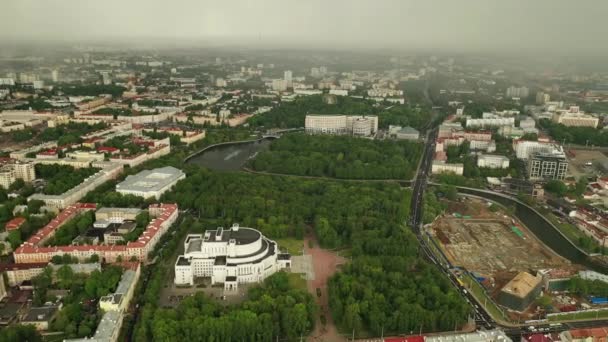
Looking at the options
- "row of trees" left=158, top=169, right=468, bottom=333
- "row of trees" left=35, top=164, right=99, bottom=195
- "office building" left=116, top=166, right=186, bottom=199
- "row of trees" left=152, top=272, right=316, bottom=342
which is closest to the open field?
"row of trees" left=158, top=169, right=468, bottom=333

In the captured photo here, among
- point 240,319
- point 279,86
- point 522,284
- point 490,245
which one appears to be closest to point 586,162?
point 490,245

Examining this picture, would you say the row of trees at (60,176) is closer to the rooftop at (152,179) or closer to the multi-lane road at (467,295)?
the rooftop at (152,179)

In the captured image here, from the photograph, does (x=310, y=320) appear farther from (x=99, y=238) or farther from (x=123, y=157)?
(x=123, y=157)

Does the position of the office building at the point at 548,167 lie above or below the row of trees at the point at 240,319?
above

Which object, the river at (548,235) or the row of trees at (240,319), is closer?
the row of trees at (240,319)

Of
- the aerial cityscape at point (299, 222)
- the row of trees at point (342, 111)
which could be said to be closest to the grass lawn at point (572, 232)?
the aerial cityscape at point (299, 222)

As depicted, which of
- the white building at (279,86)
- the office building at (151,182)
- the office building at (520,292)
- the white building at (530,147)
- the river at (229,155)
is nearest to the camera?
the office building at (520,292)

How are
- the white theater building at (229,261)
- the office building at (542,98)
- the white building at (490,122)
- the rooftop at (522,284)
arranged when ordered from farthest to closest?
the office building at (542,98), the white building at (490,122), the white theater building at (229,261), the rooftop at (522,284)
